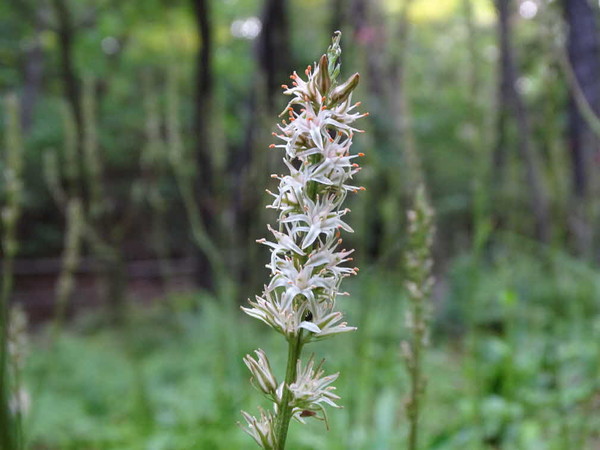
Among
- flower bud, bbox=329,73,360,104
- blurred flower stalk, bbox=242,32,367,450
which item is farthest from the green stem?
flower bud, bbox=329,73,360,104

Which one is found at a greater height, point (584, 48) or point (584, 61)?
point (584, 48)

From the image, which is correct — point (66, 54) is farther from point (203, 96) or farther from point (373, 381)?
point (373, 381)

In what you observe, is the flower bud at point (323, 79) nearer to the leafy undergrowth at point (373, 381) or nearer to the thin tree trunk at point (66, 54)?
the leafy undergrowth at point (373, 381)

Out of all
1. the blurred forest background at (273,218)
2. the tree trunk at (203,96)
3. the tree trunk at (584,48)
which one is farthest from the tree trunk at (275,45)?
the tree trunk at (584,48)

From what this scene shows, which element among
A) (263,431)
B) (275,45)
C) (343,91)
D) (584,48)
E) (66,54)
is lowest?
(263,431)

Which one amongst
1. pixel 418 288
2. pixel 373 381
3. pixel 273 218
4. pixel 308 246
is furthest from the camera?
pixel 273 218

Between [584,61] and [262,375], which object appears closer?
[262,375]

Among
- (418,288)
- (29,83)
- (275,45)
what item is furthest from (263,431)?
(29,83)
